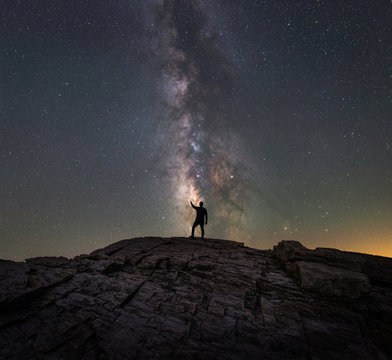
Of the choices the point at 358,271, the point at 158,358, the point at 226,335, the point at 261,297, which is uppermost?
the point at 358,271

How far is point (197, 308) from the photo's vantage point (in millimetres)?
7996

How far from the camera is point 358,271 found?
9.77m

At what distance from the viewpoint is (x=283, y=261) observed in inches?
480

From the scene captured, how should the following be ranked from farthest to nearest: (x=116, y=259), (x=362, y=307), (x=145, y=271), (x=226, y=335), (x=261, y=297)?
(x=116, y=259), (x=145, y=271), (x=261, y=297), (x=362, y=307), (x=226, y=335)

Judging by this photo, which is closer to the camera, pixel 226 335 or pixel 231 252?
pixel 226 335

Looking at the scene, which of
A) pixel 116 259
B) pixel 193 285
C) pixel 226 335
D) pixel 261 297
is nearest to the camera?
pixel 226 335

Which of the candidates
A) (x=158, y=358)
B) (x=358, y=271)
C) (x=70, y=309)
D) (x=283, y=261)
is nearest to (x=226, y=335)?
(x=158, y=358)

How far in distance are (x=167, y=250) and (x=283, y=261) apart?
8068mm

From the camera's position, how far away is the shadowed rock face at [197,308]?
5.95 m

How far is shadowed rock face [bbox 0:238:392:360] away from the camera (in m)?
5.95

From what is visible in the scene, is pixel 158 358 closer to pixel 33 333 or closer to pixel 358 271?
pixel 33 333

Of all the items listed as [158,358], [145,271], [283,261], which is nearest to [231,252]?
[283,261]

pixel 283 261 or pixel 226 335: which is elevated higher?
pixel 283 261

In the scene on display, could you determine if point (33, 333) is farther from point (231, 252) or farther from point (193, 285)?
point (231, 252)
